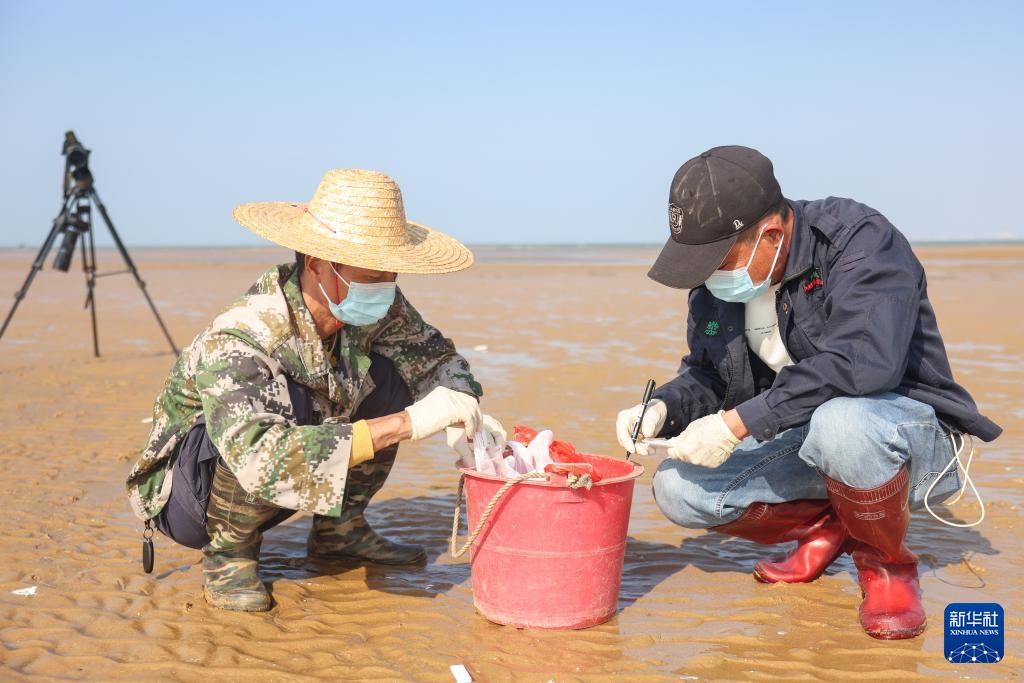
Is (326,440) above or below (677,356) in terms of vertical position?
above

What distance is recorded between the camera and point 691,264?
296cm

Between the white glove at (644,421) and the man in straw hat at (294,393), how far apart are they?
1.38 ft

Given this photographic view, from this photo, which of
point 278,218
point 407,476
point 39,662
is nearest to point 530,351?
point 407,476

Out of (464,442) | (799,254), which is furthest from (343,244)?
(799,254)

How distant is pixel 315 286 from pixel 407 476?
206cm

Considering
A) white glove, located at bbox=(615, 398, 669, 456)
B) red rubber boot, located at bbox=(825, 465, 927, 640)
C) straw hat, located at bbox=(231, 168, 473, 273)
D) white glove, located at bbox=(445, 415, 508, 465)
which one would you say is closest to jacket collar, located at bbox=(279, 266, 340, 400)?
straw hat, located at bbox=(231, 168, 473, 273)

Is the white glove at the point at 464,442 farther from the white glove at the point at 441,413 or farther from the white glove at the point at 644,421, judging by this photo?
the white glove at the point at 644,421

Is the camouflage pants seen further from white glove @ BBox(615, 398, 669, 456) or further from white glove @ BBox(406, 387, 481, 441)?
white glove @ BBox(615, 398, 669, 456)

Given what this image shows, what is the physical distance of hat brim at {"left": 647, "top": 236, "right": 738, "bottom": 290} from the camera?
2924 millimetres

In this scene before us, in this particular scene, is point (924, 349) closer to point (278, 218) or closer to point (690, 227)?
point (690, 227)

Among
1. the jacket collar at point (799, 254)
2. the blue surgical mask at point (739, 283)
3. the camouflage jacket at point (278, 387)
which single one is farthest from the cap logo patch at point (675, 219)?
the camouflage jacket at point (278, 387)

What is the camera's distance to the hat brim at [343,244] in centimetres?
294

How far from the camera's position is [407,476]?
496 cm

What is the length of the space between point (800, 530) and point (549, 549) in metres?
1.08
